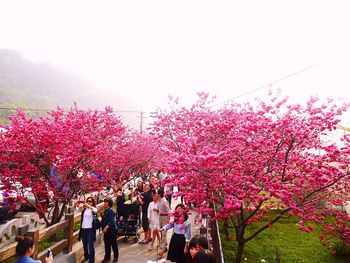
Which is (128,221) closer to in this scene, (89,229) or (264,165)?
(89,229)

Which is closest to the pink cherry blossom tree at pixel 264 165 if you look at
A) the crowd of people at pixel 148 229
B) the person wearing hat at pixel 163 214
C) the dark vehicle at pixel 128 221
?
the crowd of people at pixel 148 229

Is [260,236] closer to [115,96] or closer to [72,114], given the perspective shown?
[72,114]

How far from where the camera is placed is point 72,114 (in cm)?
949

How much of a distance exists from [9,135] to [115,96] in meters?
117

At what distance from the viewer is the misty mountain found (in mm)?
85188

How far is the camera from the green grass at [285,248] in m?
8.88

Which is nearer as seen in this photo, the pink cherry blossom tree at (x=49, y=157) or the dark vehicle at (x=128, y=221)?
the pink cherry blossom tree at (x=49, y=157)

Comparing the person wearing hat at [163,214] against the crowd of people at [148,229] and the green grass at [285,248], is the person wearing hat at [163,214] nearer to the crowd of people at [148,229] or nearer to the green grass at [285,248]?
the crowd of people at [148,229]

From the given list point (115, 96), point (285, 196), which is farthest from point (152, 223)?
point (115, 96)

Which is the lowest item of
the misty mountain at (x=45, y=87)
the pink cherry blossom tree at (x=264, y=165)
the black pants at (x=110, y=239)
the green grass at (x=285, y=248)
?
the green grass at (x=285, y=248)

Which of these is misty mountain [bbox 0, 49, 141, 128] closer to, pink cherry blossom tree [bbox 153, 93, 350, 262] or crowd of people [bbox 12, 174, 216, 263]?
crowd of people [bbox 12, 174, 216, 263]

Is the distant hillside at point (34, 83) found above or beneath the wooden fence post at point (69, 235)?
above

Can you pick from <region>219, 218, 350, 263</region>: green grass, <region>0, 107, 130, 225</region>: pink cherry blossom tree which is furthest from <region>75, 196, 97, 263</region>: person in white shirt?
<region>219, 218, 350, 263</region>: green grass

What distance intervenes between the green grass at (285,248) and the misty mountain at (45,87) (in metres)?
Result: 78.4
